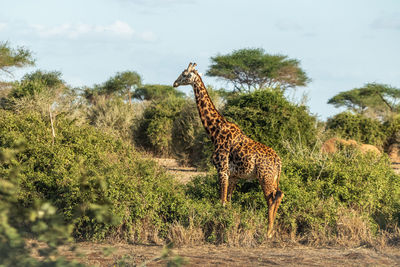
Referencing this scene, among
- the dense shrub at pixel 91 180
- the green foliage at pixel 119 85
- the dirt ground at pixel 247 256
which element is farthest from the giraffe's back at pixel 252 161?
the green foliage at pixel 119 85

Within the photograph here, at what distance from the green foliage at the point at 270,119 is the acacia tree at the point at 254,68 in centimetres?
2238

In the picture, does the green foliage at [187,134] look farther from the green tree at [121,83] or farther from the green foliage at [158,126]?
the green tree at [121,83]

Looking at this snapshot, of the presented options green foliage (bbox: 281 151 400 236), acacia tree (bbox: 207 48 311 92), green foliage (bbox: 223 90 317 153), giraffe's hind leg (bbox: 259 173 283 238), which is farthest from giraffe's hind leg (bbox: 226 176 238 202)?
acacia tree (bbox: 207 48 311 92)

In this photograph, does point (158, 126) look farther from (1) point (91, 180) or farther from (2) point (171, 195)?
(1) point (91, 180)

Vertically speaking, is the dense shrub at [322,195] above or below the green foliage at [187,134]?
below

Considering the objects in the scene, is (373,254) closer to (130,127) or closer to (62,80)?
(130,127)

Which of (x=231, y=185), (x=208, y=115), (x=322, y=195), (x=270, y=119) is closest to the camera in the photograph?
(x=231, y=185)

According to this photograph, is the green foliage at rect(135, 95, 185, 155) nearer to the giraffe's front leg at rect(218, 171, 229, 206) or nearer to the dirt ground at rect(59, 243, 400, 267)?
the giraffe's front leg at rect(218, 171, 229, 206)

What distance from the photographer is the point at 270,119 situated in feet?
47.9

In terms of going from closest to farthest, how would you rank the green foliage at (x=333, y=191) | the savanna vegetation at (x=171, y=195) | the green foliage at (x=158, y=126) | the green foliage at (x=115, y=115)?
the savanna vegetation at (x=171, y=195) < the green foliage at (x=333, y=191) < the green foliage at (x=158, y=126) < the green foliage at (x=115, y=115)

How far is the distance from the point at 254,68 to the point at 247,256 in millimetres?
31823

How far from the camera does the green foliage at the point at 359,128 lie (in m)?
24.4

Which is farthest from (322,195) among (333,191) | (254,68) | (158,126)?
(254,68)

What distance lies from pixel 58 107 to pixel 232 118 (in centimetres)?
918
